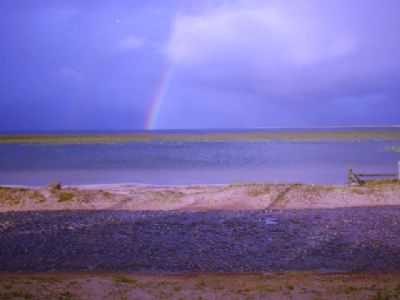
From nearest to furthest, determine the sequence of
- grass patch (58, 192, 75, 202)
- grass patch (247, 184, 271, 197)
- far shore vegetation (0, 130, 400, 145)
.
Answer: grass patch (58, 192, 75, 202) → grass patch (247, 184, 271, 197) → far shore vegetation (0, 130, 400, 145)

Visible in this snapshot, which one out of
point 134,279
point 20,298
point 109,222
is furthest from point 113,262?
point 109,222

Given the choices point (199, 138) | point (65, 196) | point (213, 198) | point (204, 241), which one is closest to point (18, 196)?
point (65, 196)

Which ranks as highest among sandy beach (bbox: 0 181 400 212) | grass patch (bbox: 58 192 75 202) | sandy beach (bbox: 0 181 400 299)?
grass patch (bbox: 58 192 75 202)


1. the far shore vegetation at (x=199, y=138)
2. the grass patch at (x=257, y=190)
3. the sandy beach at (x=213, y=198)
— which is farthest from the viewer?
the far shore vegetation at (x=199, y=138)

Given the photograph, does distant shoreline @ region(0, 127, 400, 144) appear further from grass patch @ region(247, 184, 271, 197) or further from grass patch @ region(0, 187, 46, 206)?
grass patch @ region(247, 184, 271, 197)

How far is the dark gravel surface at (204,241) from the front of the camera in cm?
998

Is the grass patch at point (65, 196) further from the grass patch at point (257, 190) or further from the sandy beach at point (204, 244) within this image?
the grass patch at point (257, 190)

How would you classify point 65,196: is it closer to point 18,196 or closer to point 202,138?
point 18,196

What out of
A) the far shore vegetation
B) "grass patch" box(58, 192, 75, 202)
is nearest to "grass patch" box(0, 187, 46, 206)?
"grass patch" box(58, 192, 75, 202)

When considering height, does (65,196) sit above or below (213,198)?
above

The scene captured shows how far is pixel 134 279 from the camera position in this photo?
8711 millimetres

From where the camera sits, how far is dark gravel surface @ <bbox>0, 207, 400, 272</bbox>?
32.8ft

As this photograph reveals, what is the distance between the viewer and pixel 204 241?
12.0 meters

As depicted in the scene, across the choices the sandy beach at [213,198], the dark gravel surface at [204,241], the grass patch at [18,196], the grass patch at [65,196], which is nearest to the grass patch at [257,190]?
the sandy beach at [213,198]
